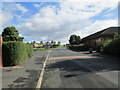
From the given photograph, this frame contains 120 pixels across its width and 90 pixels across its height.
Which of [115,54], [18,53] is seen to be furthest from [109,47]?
[18,53]

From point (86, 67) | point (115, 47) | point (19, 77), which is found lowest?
point (19, 77)

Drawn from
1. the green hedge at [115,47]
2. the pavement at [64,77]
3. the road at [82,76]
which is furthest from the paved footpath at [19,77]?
the green hedge at [115,47]

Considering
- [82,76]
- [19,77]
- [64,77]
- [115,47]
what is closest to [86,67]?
[82,76]

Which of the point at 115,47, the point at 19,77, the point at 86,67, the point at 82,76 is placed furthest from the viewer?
the point at 115,47

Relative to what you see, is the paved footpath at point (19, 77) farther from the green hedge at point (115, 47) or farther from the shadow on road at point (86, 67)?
the green hedge at point (115, 47)

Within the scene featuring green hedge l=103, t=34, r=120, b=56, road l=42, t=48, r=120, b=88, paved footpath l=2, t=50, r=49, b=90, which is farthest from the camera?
green hedge l=103, t=34, r=120, b=56

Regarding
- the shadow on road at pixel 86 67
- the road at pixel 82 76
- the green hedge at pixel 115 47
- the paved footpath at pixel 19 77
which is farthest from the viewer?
the green hedge at pixel 115 47

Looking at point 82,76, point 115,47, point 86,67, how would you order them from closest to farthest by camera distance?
1. point 82,76
2. point 86,67
3. point 115,47

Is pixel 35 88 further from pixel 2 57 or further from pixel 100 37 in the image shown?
pixel 100 37

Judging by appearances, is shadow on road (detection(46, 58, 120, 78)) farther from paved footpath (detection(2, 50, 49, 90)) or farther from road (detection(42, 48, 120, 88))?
paved footpath (detection(2, 50, 49, 90))

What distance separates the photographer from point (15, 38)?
5300 cm

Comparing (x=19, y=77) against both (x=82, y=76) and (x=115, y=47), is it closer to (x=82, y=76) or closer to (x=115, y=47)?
(x=82, y=76)

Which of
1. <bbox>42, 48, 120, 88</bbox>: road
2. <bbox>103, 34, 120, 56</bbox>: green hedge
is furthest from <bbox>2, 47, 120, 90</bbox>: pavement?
<bbox>103, 34, 120, 56</bbox>: green hedge

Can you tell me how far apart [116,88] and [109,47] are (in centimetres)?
1428
